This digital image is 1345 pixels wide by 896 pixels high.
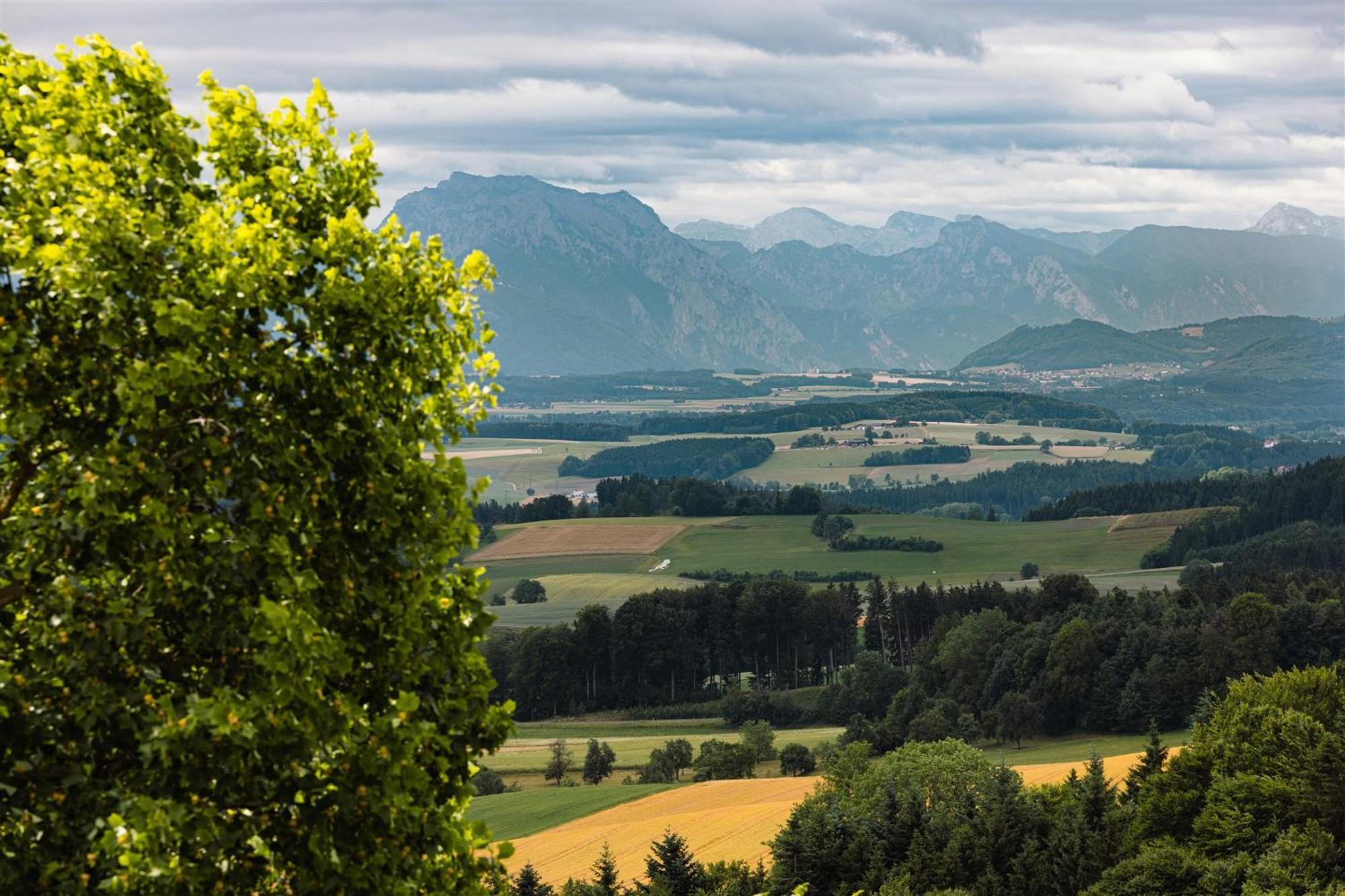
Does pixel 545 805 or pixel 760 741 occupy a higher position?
pixel 760 741

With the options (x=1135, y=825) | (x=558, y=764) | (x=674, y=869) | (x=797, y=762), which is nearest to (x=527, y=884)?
(x=674, y=869)

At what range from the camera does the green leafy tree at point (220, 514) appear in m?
12.2

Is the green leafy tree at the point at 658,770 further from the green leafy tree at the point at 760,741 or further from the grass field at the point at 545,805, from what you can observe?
the grass field at the point at 545,805

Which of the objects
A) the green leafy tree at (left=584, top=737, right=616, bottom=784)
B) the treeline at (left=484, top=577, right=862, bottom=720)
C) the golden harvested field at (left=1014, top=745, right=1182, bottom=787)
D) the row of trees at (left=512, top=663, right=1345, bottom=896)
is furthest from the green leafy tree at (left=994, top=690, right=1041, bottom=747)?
the row of trees at (left=512, top=663, right=1345, bottom=896)

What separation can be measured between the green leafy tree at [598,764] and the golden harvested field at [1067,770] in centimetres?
3621

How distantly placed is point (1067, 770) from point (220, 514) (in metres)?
79.4

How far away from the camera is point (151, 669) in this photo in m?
12.5

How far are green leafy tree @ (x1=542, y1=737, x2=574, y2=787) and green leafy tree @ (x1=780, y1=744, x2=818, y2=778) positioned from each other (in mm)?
17697

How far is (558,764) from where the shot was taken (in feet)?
380

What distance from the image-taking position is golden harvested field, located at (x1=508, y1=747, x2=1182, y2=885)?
2891 inches

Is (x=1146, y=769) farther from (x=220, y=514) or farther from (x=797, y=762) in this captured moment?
(x=220, y=514)

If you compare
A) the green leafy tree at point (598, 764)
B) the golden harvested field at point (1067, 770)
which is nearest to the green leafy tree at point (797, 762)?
the green leafy tree at point (598, 764)

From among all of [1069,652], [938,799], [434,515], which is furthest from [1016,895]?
[1069,652]

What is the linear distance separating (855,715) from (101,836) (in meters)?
128
